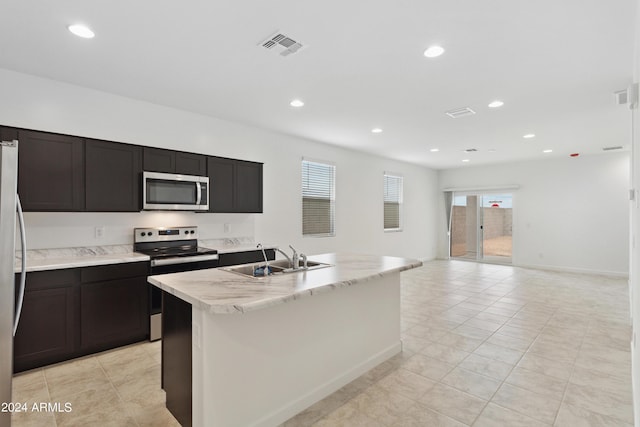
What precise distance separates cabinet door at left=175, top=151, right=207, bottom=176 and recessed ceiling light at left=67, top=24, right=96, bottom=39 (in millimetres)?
1569

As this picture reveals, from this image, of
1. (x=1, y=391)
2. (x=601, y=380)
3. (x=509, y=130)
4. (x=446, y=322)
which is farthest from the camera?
(x=509, y=130)

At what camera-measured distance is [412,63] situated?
2955 mm

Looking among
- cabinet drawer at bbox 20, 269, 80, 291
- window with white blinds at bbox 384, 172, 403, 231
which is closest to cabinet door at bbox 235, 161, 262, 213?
cabinet drawer at bbox 20, 269, 80, 291

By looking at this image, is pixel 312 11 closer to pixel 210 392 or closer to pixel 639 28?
pixel 639 28

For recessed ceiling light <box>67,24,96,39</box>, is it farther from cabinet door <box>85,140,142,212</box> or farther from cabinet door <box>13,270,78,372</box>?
cabinet door <box>13,270,78,372</box>

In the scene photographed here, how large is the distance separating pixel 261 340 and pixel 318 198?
13.7ft

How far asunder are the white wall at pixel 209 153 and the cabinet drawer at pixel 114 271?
1.92 ft

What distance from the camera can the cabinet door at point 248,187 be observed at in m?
4.59

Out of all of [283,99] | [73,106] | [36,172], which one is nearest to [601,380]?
[283,99]

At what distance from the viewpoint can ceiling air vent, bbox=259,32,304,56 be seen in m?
2.54

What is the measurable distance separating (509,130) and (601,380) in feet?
12.5

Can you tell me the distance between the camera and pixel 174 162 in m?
3.92

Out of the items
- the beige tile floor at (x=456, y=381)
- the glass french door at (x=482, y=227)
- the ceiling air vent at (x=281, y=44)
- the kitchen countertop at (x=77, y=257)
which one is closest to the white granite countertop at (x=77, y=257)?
the kitchen countertop at (x=77, y=257)

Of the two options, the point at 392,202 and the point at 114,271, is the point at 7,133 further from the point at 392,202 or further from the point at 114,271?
the point at 392,202
